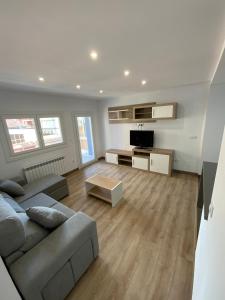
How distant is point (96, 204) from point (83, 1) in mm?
3007

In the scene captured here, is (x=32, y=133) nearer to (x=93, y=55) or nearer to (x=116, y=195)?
(x=116, y=195)

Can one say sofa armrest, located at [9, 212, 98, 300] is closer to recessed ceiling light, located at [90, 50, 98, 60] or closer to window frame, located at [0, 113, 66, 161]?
recessed ceiling light, located at [90, 50, 98, 60]

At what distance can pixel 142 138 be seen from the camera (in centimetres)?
446

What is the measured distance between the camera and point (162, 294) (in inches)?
57.9

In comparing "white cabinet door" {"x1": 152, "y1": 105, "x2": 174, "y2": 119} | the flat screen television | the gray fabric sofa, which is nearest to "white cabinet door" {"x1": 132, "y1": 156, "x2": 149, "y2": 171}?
the flat screen television

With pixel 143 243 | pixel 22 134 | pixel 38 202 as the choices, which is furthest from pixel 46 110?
pixel 143 243

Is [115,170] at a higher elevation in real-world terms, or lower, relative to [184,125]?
lower

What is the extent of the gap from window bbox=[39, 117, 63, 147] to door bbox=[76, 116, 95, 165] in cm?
97

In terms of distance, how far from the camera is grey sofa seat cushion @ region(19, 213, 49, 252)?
143 centimetres

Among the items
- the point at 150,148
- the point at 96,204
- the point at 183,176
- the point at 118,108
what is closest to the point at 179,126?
the point at 150,148

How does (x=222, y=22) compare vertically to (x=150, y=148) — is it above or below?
above

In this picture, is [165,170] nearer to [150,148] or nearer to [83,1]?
[150,148]

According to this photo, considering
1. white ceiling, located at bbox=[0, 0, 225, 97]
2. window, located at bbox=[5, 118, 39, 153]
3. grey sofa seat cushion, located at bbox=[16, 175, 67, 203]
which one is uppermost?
white ceiling, located at bbox=[0, 0, 225, 97]

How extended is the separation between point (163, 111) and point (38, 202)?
12.1 feet
